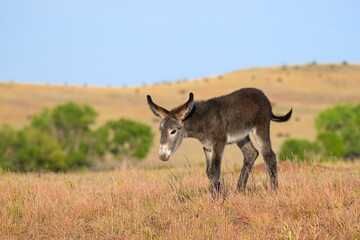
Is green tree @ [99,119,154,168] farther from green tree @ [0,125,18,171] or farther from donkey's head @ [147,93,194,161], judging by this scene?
donkey's head @ [147,93,194,161]

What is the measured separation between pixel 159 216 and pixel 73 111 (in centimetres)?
4583

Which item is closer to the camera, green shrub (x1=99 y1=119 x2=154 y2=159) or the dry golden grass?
the dry golden grass

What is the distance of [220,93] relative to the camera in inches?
4225

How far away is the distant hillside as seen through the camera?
79688mm

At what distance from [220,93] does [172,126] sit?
10045 centimetres

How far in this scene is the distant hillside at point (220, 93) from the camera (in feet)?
261

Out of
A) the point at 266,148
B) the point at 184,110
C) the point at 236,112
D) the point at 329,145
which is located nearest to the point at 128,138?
the point at 329,145

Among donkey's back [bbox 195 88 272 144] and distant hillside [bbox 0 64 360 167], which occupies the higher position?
distant hillside [bbox 0 64 360 167]

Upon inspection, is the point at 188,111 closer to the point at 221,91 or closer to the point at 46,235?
the point at 46,235

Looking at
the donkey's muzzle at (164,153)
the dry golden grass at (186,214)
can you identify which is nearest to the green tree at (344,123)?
the dry golden grass at (186,214)

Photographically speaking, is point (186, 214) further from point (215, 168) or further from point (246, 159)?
point (246, 159)

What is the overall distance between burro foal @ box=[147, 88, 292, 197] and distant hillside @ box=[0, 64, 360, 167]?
161 ft

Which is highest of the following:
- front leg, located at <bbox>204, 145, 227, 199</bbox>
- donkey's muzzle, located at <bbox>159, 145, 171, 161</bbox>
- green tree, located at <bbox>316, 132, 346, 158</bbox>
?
donkey's muzzle, located at <bbox>159, 145, 171, 161</bbox>

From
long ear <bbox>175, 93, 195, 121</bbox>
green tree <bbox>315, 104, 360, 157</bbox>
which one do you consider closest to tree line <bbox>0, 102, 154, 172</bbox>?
green tree <bbox>315, 104, 360, 157</bbox>
